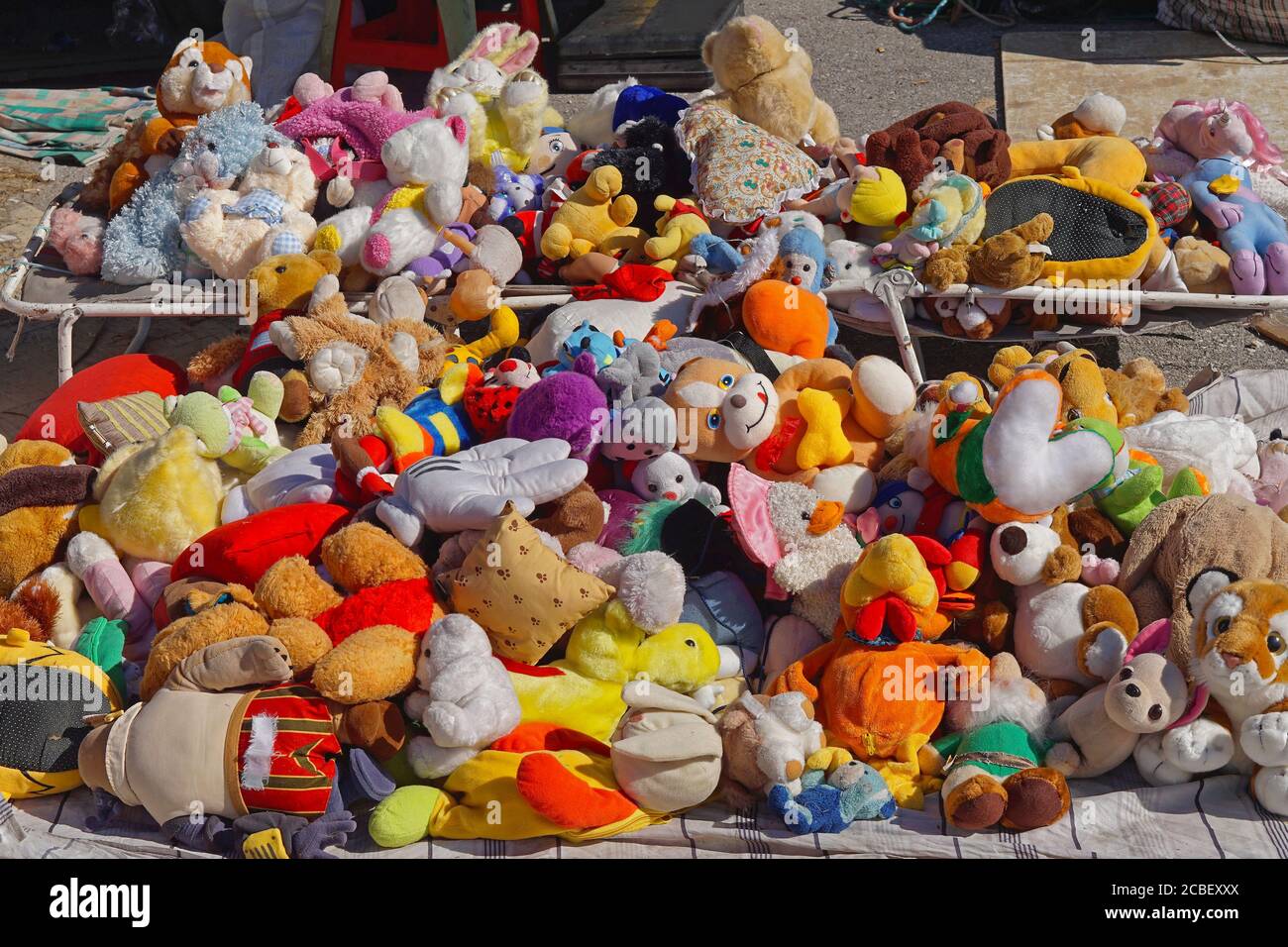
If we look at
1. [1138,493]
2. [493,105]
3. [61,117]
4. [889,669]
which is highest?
[493,105]

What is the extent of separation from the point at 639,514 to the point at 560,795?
0.82 metres

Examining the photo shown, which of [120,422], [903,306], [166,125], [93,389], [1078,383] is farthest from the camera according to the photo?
[166,125]

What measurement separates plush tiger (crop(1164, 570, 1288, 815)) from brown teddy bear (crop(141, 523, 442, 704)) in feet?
5.13

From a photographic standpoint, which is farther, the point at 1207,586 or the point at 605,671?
the point at 605,671

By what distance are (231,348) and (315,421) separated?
20.1 inches

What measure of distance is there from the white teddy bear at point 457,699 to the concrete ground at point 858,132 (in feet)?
7.43

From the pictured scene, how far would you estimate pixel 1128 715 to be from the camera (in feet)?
7.65

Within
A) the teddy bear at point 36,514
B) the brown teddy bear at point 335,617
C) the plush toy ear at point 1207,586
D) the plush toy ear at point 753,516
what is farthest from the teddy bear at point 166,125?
the plush toy ear at point 1207,586

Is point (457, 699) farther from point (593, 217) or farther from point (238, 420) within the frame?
point (593, 217)

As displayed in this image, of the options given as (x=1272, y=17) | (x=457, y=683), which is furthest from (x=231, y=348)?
(x=1272, y=17)

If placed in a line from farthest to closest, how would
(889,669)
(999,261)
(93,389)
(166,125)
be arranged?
(166,125) < (999,261) < (93,389) < (889,669)

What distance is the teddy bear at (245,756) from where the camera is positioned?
2361 mm

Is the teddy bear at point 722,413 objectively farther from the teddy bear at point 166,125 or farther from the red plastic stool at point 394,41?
the red plastic stool at point 394,41

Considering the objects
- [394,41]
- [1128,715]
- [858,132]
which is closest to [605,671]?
[1128,715]
